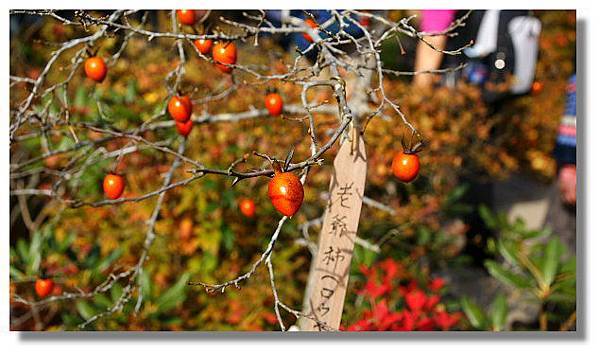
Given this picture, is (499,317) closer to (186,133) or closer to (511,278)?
(511,278)

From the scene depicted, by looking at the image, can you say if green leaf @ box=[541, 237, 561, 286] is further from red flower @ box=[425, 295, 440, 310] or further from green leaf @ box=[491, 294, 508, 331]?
red flower @ box=[425, 295, 440, 310]

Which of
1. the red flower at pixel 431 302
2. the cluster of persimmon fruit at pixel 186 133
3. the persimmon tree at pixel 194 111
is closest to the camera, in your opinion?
the cluster of persimmon fruit at pixel 186 133

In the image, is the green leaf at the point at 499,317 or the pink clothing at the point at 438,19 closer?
the green leaf at the point at 499,317

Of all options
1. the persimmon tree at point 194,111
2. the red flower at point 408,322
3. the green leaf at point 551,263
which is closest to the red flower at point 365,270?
the persimmon tree at point 194,111

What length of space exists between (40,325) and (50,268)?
0.27 m

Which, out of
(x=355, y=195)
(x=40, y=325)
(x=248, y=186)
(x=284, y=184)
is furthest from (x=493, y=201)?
(x=284, y=184)

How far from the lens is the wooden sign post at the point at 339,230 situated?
984 millimetres

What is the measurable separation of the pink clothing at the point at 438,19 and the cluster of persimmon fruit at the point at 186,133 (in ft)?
4.29

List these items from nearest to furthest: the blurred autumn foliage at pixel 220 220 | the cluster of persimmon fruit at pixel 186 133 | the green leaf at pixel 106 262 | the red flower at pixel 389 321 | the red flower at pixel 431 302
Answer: the cluster of persimmon fruit at pixel 186 133 < the red flower at pixel 389 321 < the red flower at pixel 431 302 < the blurred autumn foliage at pixel 220 220 < the green leaf at pixel 106 262

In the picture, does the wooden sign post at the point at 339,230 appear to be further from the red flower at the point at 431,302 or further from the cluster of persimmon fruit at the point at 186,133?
the red flower at the point at 431,302

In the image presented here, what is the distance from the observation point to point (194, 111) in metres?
2.04

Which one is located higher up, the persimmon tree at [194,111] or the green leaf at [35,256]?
the persimmon tree at [194,111]

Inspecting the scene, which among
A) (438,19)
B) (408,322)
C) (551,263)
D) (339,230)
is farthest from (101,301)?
(438,19)

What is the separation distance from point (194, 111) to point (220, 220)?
1.11ft
